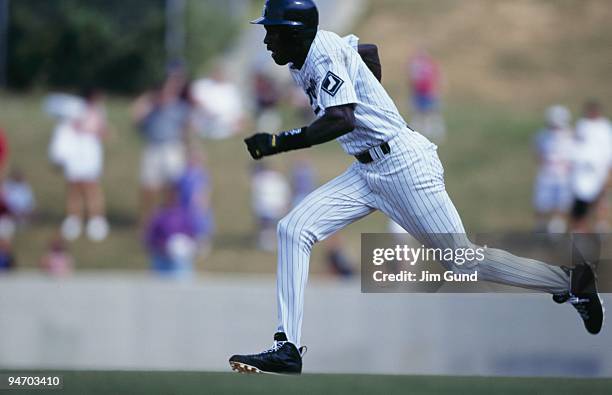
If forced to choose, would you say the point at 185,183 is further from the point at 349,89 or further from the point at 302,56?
the point at 349,89

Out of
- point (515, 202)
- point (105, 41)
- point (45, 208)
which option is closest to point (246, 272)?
point (45, 208)

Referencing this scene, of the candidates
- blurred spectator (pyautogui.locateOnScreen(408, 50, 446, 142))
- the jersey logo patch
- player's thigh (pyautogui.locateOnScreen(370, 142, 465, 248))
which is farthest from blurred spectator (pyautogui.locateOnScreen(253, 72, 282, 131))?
the jersey logo patch

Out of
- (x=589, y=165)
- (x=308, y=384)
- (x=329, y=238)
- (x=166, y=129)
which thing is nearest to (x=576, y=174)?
(x=589, y=165)

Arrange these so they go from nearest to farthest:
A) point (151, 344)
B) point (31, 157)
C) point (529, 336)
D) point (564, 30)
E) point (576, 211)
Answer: point (529, 336), point (151, 344), point (576, 211), point (31, 157), point (564, 30)

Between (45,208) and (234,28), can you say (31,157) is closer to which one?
(45,208)

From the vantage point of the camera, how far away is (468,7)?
32125 millimetres

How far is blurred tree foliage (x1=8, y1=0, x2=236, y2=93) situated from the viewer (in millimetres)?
23438

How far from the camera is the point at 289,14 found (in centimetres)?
626

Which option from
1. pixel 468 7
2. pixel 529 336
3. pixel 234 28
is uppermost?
pixel 468 7

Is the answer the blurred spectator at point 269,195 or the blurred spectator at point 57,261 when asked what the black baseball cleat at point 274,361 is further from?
the blurred spectator at point 269,195

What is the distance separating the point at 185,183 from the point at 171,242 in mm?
2152

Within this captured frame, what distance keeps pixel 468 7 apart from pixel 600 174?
17.7 meters

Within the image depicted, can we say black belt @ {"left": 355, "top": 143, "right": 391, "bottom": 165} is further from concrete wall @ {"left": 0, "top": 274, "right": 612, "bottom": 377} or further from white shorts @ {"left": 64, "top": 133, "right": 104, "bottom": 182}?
white shorts @ {"left": 64, "top": 133, "right": 104, "bottom": 182}

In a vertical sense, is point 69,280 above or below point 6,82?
below
